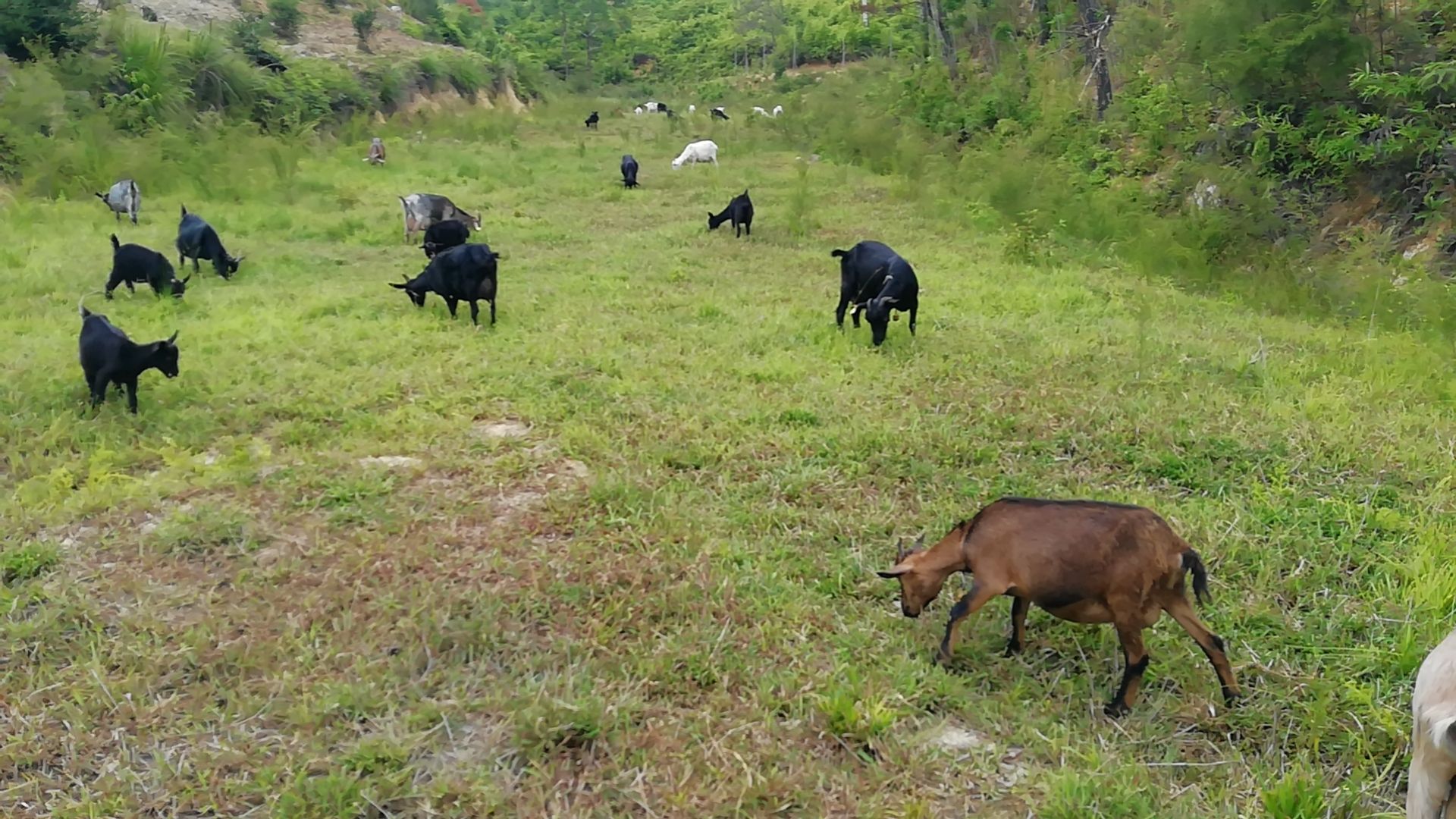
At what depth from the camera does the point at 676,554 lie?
3.88 m

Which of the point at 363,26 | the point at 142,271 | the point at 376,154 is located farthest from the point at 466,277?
the point at 363,26

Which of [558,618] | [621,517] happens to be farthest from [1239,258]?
[558,618]

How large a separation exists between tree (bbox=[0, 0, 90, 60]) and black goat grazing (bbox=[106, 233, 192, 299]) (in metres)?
9.86

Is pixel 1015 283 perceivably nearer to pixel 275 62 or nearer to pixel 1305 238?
pixel 1305 238

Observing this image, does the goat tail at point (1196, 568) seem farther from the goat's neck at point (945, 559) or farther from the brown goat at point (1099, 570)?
the goat's neck at point (945, 559)

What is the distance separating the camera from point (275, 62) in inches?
806

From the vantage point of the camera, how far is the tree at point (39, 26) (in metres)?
14.8

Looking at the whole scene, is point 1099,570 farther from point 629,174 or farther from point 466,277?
point 629,174

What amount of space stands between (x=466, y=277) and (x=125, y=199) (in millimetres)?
6612

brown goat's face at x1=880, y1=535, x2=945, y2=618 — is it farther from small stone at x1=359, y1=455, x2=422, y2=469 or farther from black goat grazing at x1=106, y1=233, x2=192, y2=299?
black goat grazing at x1=106, y1=233, x2=192, y2=299

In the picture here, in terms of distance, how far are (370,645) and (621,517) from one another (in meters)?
1.24

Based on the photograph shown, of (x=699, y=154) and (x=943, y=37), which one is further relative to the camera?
(x=943, y=37)

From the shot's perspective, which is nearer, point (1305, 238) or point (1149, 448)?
point (1149, 448)

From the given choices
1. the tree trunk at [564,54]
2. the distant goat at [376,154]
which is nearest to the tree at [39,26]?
the distant goat at [376,154]
